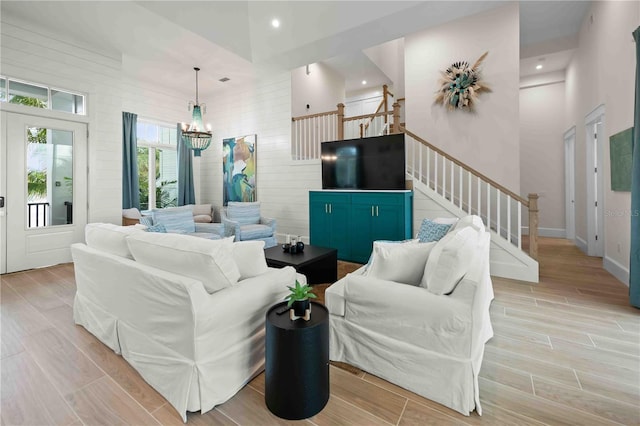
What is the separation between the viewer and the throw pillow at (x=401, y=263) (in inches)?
77.2

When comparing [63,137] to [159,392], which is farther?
[63,137]

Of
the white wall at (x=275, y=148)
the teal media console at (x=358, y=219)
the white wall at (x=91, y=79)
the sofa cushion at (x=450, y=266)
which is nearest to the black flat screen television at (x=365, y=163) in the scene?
the teal media console at (x=358, y=219)

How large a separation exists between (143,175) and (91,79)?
2334mm

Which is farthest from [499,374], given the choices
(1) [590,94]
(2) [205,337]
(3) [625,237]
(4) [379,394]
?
(1) [590,94]

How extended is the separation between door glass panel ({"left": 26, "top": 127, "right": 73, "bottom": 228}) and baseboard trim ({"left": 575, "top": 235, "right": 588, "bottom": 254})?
8939 millimetres

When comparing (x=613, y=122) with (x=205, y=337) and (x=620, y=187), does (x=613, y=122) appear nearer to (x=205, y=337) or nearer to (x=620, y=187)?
(x=620, y=187)

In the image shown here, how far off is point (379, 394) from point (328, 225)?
3.64 meters

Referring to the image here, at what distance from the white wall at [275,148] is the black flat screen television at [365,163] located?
2.39 feet

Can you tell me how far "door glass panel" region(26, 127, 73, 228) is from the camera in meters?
4.51

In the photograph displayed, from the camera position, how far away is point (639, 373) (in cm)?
193

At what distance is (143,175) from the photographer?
6938 millimetres

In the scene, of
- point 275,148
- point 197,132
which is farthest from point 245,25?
point 275,148

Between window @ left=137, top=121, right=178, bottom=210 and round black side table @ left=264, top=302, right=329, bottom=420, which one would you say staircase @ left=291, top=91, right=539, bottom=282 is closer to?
window @ left=137, top=121, right=178, bottom=210

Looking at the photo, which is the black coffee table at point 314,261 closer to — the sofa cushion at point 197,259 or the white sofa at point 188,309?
the white sofa at point 188,309
